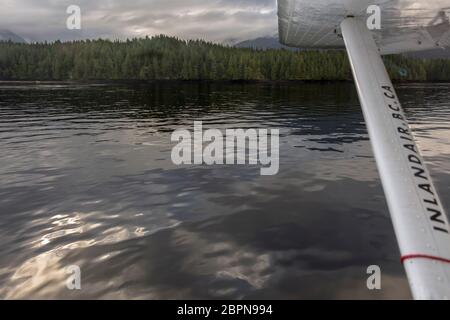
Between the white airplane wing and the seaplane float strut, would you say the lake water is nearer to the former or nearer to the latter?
the seaplane float strut

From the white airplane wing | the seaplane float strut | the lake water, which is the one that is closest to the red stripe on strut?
the seaplane float strut

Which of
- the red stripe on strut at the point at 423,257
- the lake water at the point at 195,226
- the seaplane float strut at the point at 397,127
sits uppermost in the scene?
the seaplane float strut at the point at 397,127

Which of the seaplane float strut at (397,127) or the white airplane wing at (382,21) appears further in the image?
the white airplane wing at (382,21)

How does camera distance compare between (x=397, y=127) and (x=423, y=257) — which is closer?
(x=423, y=257)

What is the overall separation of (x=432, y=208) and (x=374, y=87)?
2.75 metres

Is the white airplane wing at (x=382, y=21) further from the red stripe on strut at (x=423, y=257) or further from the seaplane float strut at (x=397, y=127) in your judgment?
the red stripe on strut at (x=423, y=257)

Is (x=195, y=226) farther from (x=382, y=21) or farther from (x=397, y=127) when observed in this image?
(x=382, y=21)

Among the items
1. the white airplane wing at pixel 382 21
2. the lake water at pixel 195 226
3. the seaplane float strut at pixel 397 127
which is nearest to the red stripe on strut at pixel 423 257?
the seaplane float strut at pixel 397 127

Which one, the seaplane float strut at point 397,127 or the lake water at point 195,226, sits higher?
the seaplane float strut at point 397,127

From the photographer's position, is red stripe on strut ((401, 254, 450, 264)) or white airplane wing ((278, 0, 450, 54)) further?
white airplane wing ((278, 0, 450, 54))

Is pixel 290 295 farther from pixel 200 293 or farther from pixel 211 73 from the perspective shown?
pixel 211 73

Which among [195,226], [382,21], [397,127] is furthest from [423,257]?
[195,226]

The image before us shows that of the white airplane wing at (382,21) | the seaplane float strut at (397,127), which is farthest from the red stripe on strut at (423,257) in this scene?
the white airplane wing at (382,21)

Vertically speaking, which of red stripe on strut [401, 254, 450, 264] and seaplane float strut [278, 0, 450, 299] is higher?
seaplane float strut [278, 0, 450, 299]
